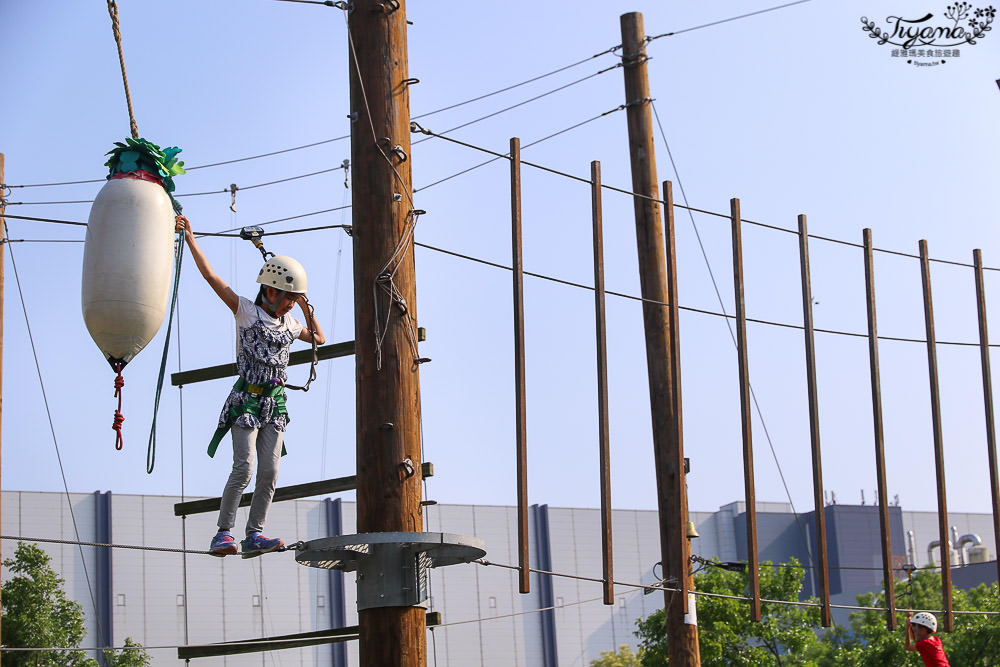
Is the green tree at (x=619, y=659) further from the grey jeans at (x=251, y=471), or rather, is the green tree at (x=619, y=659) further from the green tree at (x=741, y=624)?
the grey jeans at (x=251, y=471)

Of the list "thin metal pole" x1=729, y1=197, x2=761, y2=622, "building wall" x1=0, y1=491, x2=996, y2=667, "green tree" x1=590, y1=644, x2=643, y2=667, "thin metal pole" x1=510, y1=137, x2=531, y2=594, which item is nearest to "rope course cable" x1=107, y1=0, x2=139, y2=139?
"thin metal pole" x1=510, y1=137, x2=531, y2=594

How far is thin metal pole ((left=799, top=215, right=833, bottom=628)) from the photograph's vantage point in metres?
12.5

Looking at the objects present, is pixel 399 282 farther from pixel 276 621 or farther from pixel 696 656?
pixel 276 621

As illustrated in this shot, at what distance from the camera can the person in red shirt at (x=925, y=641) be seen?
11477 millimetres

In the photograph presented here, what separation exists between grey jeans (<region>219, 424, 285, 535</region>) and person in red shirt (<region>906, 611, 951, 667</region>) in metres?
6.37

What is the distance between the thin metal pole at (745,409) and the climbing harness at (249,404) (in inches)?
216

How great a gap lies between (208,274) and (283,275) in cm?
46

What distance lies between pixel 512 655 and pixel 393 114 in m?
47.9

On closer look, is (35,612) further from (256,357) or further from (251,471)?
(256,357)

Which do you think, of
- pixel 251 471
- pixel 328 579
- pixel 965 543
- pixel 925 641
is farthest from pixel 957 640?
pixel 965 543

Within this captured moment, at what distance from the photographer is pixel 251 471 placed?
7.80 m

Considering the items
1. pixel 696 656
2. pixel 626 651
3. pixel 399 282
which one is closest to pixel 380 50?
pixel 399 282

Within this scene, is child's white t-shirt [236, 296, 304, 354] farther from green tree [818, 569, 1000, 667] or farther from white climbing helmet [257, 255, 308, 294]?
green tree [818, 569, 1000, 667]


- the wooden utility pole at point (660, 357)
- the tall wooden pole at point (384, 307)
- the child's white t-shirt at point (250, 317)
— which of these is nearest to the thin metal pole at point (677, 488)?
the wooden utility pole at point (660, 357)
